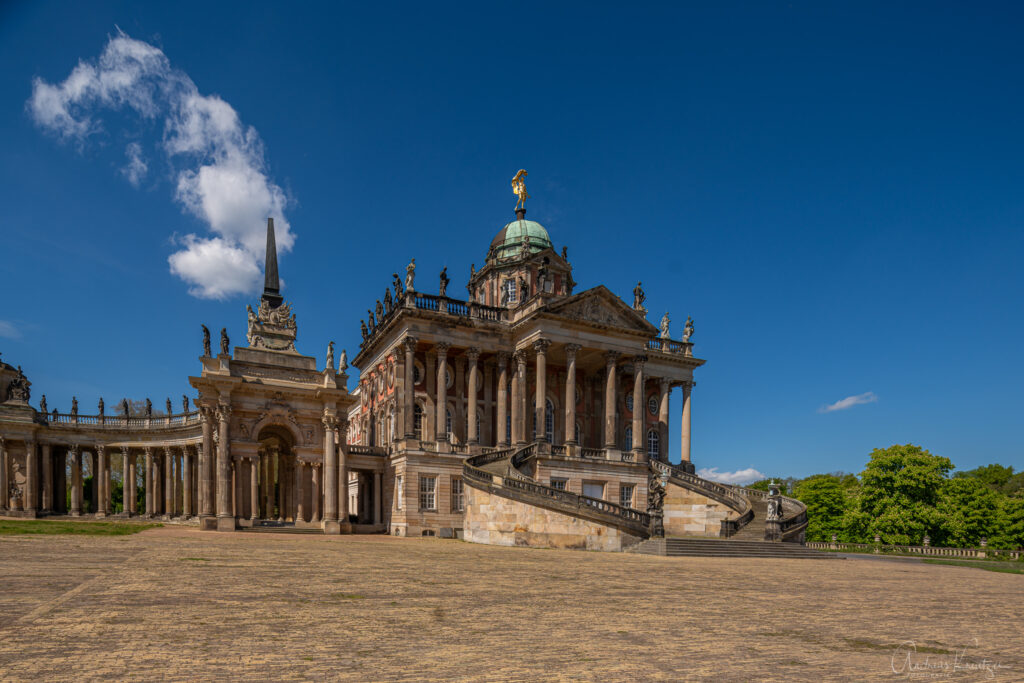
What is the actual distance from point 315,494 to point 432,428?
9.40m

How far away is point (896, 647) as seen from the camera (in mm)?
8875

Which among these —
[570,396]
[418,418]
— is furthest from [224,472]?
[570,396]

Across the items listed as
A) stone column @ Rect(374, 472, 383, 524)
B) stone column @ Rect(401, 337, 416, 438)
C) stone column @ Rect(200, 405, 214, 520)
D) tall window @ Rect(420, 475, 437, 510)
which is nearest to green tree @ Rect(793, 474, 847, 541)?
tall window @ Rect(420, 475, 437, 510)

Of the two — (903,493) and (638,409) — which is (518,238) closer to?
(638,409)

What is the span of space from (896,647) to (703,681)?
13.4 feet

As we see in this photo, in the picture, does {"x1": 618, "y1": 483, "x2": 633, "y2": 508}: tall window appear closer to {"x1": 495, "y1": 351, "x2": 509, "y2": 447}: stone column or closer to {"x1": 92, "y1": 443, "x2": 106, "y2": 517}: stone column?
{"x1": 495, "y1": 351, "x2": 509, "y2": 447}: stone column

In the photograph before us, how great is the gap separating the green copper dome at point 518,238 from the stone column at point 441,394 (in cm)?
1722

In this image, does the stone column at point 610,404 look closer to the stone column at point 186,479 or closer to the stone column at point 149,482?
the stone column at point 186,479

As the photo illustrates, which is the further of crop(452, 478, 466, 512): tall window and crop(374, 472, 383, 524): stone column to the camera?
crop(374, 472, 383, 524): stone column

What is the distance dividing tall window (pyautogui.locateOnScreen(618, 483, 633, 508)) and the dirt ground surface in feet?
100

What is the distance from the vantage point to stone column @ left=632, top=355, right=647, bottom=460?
4938cm

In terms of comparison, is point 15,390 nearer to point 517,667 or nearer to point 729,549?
point 729,549

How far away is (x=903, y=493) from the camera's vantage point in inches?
2101

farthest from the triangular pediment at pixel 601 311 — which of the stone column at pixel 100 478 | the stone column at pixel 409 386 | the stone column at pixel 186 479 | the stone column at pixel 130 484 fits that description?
the stone column at pixel 100 478
